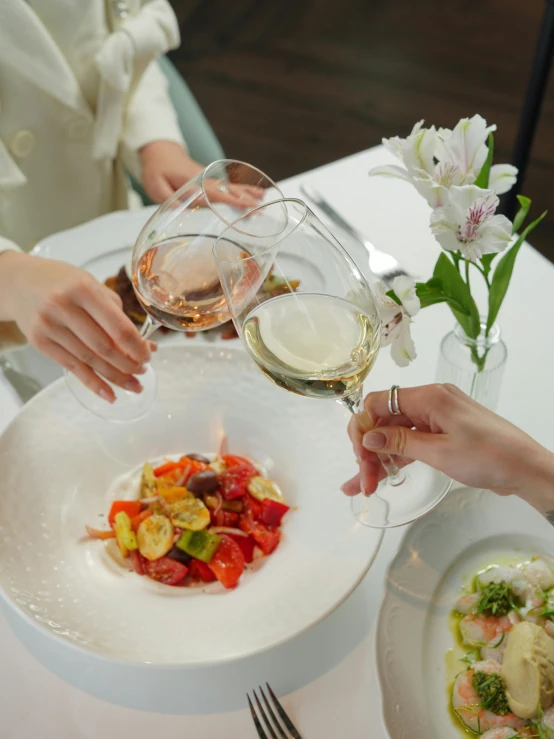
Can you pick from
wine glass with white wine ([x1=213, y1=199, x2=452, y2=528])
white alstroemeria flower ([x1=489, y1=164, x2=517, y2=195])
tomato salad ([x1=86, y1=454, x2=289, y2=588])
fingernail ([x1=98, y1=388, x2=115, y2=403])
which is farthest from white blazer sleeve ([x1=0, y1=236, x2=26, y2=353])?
white alstroemeria flower ([x1=489, y1=164, x2=517, y2=195])

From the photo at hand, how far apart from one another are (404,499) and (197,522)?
29 cm

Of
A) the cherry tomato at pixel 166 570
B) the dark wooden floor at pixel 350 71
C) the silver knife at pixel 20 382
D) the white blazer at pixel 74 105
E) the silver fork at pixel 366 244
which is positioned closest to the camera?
the cherry tomato at pixel 166 570

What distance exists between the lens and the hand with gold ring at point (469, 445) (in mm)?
834

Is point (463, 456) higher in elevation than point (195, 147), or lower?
higher

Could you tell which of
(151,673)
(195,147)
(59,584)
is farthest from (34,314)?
(195,147)

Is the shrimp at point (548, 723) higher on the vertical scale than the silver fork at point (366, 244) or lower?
lower

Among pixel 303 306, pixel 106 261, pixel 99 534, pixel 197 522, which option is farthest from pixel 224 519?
pixel 106 261

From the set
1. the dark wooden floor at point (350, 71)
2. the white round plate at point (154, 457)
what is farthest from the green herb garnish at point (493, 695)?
the dark wooden floor at point (350, 71)

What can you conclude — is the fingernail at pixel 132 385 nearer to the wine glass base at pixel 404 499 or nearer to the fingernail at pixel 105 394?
the fingernail at pixel 105 394

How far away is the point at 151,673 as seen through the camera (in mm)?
894

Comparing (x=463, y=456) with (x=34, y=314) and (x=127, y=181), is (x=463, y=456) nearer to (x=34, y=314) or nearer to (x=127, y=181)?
(x=34, y=314)

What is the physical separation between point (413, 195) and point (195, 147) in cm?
71

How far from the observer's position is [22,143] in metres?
1.58

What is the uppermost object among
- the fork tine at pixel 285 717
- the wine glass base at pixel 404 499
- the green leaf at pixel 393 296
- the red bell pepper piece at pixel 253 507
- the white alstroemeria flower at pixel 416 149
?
the white alstroemeria flower at pixel 416 149
